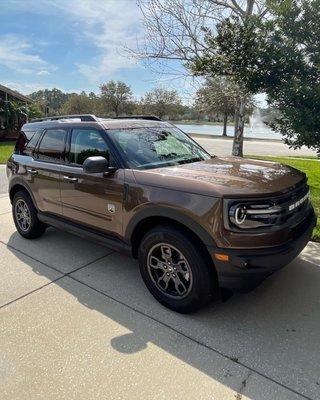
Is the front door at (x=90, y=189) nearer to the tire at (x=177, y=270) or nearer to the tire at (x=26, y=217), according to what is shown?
the tire at (x=177, y=270)

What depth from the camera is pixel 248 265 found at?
8.48ft

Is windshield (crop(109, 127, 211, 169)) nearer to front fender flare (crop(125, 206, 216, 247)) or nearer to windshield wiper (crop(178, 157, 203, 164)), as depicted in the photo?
windshield wiper (crop(178, 157, 203, 164))

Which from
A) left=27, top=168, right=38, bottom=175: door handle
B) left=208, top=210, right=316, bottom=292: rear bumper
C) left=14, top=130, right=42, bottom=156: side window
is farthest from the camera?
left=14, top=130, right=42, bottom=156: side window

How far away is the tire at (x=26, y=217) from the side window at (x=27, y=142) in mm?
604

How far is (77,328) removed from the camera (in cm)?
288

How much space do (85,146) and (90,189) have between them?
0.54 meters

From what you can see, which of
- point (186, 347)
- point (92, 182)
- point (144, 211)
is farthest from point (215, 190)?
point (92, 182)

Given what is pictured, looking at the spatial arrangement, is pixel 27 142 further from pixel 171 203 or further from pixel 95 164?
pixel 171 203

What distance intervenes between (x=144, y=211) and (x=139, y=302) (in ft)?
2.96

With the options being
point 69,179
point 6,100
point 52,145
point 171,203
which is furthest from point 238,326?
point 6,100

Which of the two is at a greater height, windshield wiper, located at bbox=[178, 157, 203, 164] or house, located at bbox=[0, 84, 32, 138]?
house, located at bbox=[0, 84, 32, 138]

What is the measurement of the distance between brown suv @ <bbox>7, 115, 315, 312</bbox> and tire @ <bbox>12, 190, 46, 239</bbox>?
23 cm

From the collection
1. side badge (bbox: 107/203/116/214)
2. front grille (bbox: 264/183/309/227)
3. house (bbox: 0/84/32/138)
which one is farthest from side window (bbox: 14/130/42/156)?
house (bbox: 0/84/32/138)

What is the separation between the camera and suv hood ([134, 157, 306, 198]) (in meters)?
2.71
